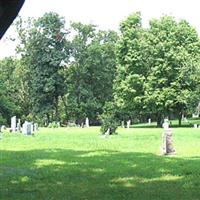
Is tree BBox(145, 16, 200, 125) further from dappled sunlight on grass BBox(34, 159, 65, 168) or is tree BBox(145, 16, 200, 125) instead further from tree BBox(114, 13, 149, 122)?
dappled sunlight on grass BBox(34, 159, 65, 168)

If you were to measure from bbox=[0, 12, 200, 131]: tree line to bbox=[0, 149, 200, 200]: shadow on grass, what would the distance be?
42560 mm

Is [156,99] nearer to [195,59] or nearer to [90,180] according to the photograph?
[195,59]

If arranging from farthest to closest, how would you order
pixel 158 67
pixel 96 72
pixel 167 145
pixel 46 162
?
pixel 96 72 < pixel 158 67 < pixel 167 145 < pixel 46 162

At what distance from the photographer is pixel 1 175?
519 inches

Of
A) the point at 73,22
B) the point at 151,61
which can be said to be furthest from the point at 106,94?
the point at 151,61

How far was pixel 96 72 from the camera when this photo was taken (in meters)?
80.4

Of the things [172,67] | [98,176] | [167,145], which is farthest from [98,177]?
[172,67]

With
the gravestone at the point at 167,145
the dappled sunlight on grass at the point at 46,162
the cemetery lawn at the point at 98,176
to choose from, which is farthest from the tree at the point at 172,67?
the dappled sunlight on grass at the point at 46,162

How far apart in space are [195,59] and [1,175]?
1866 inches

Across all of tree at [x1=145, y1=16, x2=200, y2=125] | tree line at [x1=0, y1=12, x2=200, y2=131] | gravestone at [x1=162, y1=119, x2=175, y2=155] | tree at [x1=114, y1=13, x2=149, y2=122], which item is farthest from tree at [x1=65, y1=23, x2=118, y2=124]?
gravestone at [x1=162, y1=119, x2=175, y2=155]

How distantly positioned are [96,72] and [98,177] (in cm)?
6795

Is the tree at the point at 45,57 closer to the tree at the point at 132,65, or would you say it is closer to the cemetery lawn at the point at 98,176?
the tree at the point at 132,65

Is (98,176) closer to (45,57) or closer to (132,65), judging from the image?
(132,65)

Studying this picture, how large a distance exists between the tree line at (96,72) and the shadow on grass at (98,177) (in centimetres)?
4256
